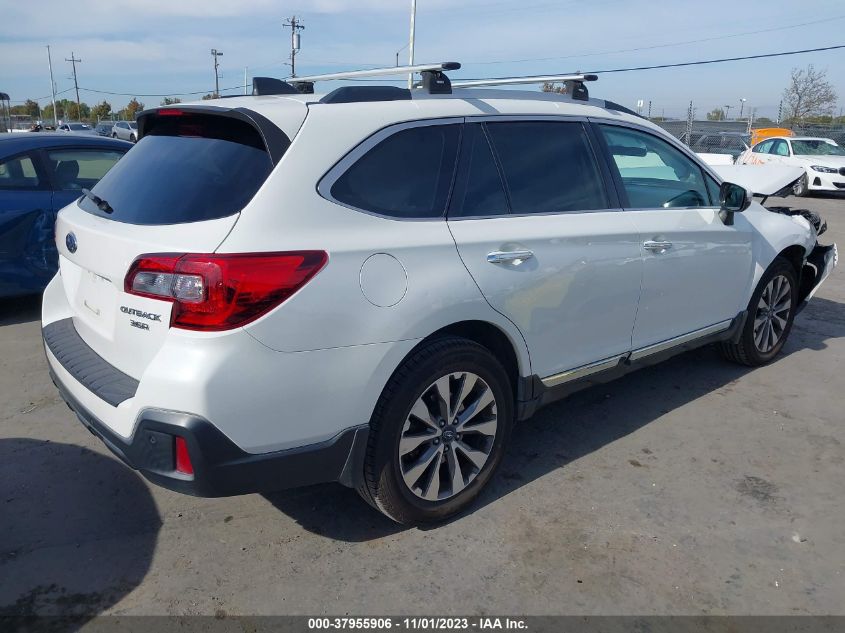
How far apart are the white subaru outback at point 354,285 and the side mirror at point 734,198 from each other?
0.68 m

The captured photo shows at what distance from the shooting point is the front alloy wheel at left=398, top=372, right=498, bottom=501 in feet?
9.39

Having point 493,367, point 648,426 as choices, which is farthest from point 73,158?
point 648,426

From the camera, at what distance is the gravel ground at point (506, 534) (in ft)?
8.60

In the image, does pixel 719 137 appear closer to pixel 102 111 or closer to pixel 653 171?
pixel 653 171

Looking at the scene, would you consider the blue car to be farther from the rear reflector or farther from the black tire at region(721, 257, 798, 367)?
the black tire at region(721, 257, 798, 367)

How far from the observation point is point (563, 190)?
135 inches

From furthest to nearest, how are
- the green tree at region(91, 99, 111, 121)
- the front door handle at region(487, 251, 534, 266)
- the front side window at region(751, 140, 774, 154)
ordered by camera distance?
the green tree at region(91, 99, 111, 121) → the front side window at region(751, 140, 774, 154) → the front door handle at region(487, 251, 534, 266)

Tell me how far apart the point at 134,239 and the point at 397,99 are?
1227 mm

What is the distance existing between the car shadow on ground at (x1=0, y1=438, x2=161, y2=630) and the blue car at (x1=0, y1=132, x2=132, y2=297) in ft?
8.51

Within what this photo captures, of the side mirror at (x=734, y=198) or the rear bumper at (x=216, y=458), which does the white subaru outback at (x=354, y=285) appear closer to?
the rear bumper at (x=216, y=458)

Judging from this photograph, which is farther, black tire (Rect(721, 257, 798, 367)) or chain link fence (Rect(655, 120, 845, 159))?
chain link fence (Rect(655, 120, 845, 159))

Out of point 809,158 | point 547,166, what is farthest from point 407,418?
point 809,158

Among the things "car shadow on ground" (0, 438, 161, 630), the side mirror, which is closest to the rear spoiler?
"car shadow on ground" (0, 438, 161, 630)

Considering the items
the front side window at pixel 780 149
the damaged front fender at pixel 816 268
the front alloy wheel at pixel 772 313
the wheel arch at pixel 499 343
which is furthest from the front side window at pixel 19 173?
the front side window at pixel 780 149
